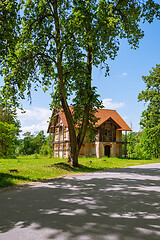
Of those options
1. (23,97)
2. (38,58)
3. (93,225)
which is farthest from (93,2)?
(93,225)

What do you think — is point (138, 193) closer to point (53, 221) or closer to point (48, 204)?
point (48, 204)

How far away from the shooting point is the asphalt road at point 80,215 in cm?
381

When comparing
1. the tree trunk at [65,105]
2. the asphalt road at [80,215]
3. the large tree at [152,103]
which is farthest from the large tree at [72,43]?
the large tree at [152,103]

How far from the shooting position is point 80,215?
188 inches

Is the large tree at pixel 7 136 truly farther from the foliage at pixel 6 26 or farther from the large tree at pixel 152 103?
the large tree at pixel 152 103

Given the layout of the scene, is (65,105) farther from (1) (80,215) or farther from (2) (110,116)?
(2) (110,116)

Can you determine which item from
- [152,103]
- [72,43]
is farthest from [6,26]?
[152,103]

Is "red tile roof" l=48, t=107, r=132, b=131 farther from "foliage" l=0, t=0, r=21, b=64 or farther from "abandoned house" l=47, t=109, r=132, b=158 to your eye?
"foliage" l=0, t=0, r=21, b=64

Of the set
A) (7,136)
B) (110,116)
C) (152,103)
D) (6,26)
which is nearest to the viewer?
(6,26)

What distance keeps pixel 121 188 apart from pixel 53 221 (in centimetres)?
423

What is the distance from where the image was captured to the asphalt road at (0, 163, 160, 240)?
3.81 metres

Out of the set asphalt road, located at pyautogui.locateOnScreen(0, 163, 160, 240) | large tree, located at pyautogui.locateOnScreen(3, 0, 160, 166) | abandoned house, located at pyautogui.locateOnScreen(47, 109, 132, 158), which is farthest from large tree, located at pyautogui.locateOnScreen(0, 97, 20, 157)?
abandoned house, located at pyautogui.locateOnScreen(47, 109, 132, 158)

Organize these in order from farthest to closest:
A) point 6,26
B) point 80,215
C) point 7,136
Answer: point 7,136
point 6,26
point 80,215

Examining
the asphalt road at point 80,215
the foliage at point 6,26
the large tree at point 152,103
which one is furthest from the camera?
the large tree at point 152,103
